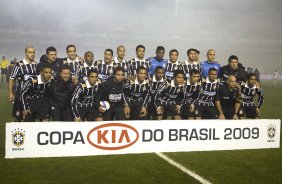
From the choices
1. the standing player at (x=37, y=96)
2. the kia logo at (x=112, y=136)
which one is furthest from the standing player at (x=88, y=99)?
the kia logo at (x=112, y=136)

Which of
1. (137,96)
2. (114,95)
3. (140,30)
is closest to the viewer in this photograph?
(114,95)

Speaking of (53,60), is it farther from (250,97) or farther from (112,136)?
(250,97)

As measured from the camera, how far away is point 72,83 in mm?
7230

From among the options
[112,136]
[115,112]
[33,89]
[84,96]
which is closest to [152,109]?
[115,112]

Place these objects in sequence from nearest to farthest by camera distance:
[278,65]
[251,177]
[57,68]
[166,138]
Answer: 1. [251,177]
2. [166,138]
3. [57,68]
4. [278,65]

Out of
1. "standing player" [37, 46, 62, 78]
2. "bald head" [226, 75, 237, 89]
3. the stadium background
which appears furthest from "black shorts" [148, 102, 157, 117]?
the stadium background

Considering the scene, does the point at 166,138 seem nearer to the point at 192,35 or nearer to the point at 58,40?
the point at 58,40

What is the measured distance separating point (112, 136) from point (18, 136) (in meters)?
1.49

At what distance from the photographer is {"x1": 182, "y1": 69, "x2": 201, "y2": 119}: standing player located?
7.74 m

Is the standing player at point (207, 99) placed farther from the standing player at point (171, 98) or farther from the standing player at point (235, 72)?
the standing player at point (235, 72)

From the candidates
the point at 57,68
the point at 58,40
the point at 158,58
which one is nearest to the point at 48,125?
the point at 57,68

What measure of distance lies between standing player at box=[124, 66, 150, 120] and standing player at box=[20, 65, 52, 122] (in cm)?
177

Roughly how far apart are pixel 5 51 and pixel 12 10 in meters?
10.1

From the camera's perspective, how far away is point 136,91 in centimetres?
769
